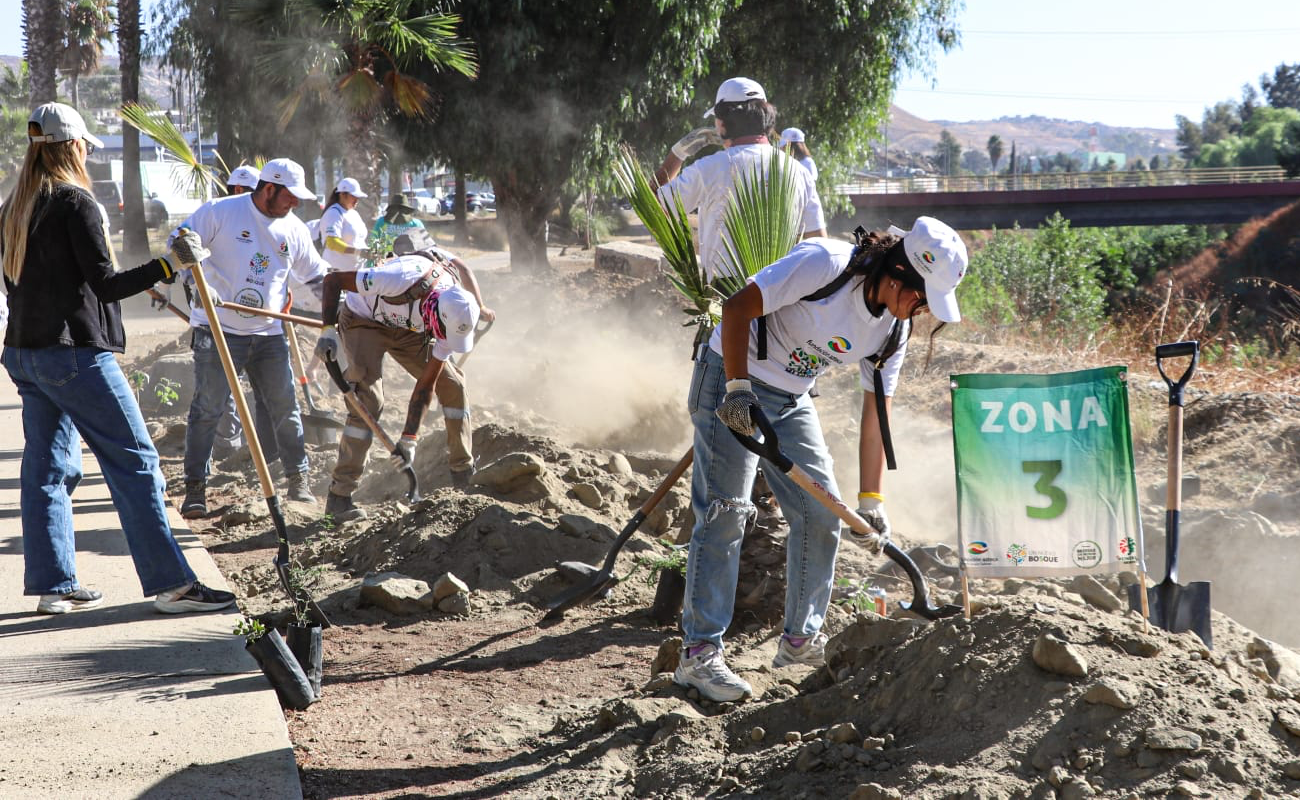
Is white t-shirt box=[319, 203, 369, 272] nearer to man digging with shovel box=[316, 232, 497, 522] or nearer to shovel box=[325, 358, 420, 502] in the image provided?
man digging with shovel box=[316, 232, 497, 522]

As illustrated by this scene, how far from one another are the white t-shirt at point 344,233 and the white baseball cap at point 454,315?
317 centimetres

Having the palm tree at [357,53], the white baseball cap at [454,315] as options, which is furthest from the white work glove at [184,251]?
the palm tree at [357,53]

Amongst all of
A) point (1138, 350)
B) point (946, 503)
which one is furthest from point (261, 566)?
point (1138, 350)

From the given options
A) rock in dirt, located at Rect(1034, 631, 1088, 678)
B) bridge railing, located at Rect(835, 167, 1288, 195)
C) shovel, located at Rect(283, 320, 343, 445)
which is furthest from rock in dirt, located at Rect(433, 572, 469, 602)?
bridge railing, located at Rect(835, 167, 1288, 195)

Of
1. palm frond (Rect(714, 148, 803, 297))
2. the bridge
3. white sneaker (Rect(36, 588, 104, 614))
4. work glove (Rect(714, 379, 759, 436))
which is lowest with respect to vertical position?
white sneaker (Rect(36, 588, 104, 614))

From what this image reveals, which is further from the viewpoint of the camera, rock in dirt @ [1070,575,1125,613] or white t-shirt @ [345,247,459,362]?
white t-shirt @ [345,247,459,362]

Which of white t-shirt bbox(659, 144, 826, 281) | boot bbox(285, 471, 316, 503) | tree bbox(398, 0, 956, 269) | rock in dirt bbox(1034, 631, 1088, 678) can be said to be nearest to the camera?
rock in dirt bbox(1034, 631, 1088, 678)

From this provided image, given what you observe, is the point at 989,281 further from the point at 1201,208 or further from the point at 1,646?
the point at 1201,208

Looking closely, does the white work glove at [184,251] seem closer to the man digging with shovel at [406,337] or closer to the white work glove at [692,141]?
the man digging with shovel at [406,337]

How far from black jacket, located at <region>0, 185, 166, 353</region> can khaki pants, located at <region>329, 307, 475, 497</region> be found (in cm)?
236

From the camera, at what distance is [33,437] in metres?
4.40

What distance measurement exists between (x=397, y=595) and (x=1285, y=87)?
15551 cm

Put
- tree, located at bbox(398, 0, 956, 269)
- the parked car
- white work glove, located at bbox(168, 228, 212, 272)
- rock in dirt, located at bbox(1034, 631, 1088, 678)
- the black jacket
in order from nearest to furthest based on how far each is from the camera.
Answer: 1. rock in dirt, located at bbox(1034, 631, 1088, 678)
2. the black jacket
3. white work glove, located at bbox(168, 228, 212, 272)
4. tree, located at bbox(398, 0, 956, 269)
5. the parked car

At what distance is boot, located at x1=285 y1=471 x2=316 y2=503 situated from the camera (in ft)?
22.9
